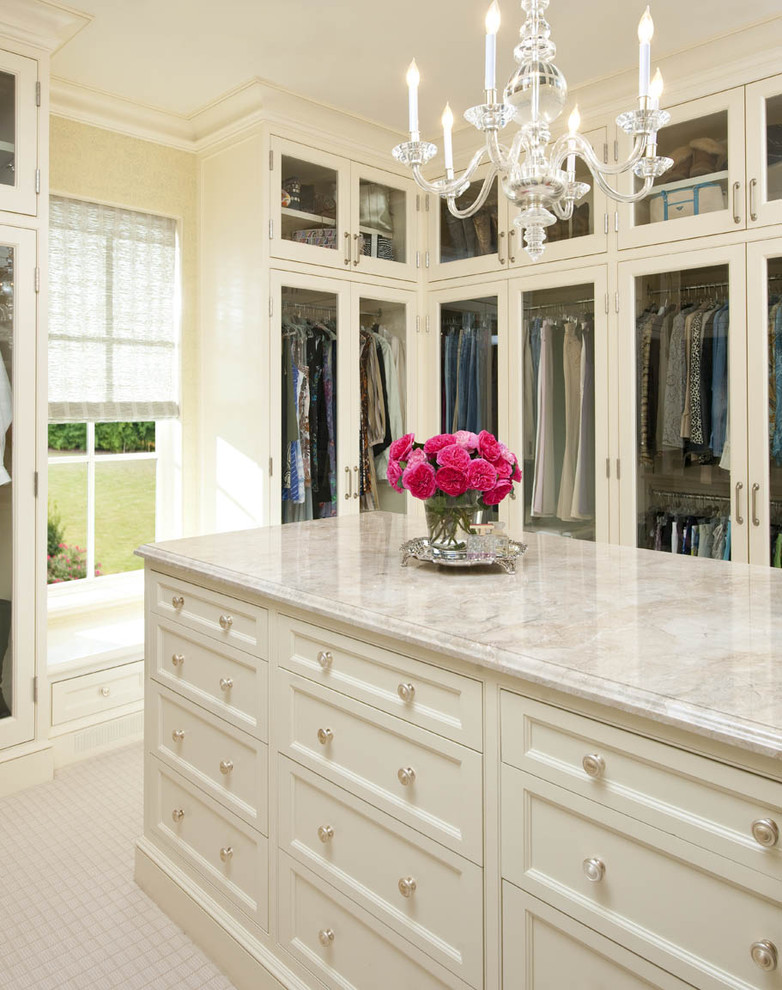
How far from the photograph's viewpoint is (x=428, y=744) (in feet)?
4.58

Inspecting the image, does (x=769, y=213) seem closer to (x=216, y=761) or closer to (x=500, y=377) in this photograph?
(x=500, y=377)

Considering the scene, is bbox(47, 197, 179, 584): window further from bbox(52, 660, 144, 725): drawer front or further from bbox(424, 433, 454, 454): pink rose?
bbox(424, 433, 454, 454): pink rose

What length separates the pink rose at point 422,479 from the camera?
1.80m

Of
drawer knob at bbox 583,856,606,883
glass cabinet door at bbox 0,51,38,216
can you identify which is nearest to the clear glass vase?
drawer knob at bbox 583,856,606,883

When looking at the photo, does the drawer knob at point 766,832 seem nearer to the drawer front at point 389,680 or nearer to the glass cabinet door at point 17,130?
the drawer front at point 389,680

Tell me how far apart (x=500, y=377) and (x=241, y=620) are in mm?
2292

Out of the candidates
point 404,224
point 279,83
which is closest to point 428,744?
point 279,83

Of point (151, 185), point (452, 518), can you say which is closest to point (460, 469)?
point (452, 518)

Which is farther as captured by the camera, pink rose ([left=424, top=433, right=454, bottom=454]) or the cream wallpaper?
the cream wallpaper

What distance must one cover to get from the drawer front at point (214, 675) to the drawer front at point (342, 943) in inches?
13.4

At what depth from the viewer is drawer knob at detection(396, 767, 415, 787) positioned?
4.71 ft

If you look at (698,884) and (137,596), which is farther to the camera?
(137,596)

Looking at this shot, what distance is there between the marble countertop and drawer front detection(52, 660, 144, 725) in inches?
46.4

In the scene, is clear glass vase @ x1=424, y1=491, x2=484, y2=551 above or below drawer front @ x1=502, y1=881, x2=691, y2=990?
above
